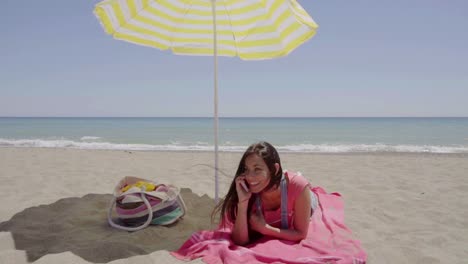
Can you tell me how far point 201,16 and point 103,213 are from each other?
8.22 feet

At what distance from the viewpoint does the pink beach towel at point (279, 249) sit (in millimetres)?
2293

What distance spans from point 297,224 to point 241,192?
51 centimetres

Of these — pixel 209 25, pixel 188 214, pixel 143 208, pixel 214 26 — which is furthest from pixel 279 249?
pixel 209 25

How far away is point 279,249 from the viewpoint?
7.89ft

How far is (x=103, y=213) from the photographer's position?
3.58m

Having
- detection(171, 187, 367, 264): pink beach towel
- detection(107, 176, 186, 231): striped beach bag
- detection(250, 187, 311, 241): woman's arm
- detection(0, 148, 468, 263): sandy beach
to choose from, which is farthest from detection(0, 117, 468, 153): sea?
detection(250, 187, 311, 241): woman's arm

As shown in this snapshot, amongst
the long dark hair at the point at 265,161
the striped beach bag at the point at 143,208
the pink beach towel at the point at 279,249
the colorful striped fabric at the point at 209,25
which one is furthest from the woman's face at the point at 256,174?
the colorful striped fabric at the point at 209,25

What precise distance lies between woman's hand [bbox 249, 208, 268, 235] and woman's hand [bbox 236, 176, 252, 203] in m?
0.21

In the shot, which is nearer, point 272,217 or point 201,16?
point 272,217

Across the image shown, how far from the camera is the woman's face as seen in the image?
8.02ft

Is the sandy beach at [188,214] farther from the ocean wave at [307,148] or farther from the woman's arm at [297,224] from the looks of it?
the ocean wave at [307,148]

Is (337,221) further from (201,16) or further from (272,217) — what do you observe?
(201,16)

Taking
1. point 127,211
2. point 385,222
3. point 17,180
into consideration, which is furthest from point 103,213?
point 385,222

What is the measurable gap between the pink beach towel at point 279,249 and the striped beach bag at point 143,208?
55 centimetres
